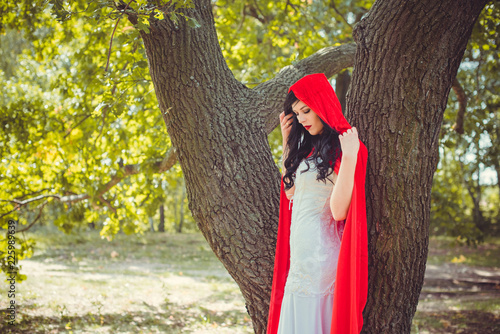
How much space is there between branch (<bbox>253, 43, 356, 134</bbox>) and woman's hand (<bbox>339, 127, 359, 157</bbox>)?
100 centimetres

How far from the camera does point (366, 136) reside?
2.21 m

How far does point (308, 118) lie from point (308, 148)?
20cm

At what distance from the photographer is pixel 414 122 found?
2145 millimetres

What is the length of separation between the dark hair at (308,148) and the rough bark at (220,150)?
0.83ft

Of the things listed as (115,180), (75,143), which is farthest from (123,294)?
(75,143)

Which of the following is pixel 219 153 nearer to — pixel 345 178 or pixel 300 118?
pixel 300 118

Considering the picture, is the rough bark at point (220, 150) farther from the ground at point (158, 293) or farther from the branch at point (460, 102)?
the ground at point (158, 293)

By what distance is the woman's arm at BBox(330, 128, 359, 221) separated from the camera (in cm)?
194

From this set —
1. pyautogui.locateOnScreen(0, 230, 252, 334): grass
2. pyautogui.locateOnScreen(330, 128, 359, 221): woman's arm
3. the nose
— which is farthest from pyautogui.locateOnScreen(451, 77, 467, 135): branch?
pyautogui.locateOnScreen(0, 230, 252, 334): grass

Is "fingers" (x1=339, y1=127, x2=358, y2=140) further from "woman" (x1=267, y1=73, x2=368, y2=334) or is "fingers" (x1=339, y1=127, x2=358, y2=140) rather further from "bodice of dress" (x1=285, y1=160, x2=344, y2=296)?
"bodice of dress" (x1=285, y1=160, x2=344, y2=296)

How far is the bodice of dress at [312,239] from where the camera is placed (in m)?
2.00

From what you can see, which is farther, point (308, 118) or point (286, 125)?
point (286, 125)

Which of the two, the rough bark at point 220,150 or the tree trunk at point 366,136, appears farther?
the rough bark at point 220,150

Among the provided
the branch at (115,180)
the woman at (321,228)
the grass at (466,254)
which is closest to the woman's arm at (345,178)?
the woman at (321,228)
